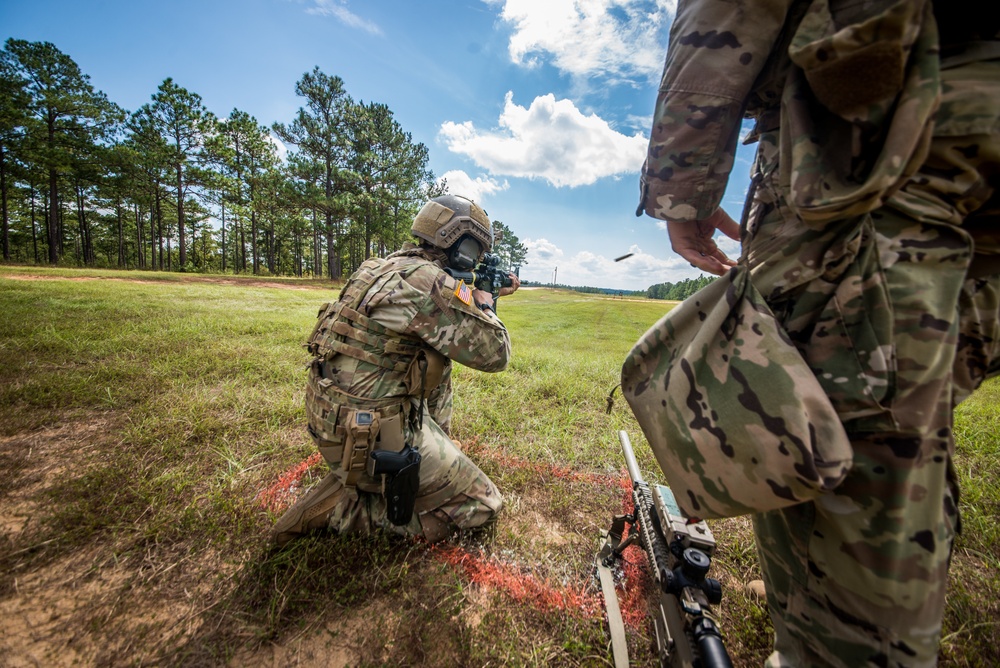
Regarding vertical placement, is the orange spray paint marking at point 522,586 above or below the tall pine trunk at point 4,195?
below

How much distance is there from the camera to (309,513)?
2137 mm

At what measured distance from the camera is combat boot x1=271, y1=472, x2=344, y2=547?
2.11m

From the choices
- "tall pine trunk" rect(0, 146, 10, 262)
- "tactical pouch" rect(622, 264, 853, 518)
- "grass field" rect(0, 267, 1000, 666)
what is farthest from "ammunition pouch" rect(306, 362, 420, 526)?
"tall pine trunk" rect(0, 146, 10, 262)

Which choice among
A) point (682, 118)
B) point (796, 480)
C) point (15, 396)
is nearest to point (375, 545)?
point (796, 480)

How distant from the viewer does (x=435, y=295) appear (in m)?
2.21

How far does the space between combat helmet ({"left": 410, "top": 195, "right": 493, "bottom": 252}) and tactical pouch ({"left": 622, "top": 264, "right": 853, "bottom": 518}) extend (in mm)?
1808

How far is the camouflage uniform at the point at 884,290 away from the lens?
0.79 meters

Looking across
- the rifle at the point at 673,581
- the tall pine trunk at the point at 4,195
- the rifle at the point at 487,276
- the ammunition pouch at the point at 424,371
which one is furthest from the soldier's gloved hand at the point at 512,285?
the tall pine trunk at the point at 4,195

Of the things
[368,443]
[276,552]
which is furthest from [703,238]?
[276,552]

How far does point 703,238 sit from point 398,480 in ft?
6.31

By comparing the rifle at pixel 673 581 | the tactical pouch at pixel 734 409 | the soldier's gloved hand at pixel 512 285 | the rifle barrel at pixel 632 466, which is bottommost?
the rifle at pixel 673 581

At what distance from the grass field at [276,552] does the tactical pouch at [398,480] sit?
27cm

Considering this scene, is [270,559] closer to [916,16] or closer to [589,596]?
[589,596]

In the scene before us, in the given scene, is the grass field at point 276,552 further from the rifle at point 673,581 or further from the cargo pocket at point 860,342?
the cargo pocket at point 860,342
